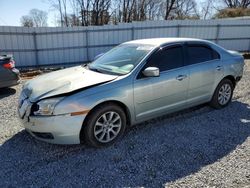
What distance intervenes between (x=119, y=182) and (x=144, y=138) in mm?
1152

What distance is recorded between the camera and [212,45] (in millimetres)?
4945

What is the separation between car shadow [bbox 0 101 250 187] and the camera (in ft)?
9.57

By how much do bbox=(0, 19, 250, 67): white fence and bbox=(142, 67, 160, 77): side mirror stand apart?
8.75 metres

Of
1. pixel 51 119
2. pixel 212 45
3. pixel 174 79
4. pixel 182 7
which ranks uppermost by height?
pixel 182 7

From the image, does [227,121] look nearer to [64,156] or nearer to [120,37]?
[64,156]

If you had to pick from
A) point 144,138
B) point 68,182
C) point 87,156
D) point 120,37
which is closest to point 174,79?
point 144,138

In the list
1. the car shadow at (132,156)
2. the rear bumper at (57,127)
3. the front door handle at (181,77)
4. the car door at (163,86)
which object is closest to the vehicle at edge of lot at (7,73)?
the car shadow at (132,156)

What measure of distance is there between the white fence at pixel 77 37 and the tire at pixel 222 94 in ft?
26.4

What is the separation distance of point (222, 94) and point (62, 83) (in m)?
3.30

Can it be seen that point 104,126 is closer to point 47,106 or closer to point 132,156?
point 132,156

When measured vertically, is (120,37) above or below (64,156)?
above

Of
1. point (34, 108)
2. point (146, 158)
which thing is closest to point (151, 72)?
point (146, 158)

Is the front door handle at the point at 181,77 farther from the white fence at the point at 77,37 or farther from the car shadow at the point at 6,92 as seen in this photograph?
the white fence at the point at 77,37

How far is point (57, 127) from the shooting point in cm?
325
